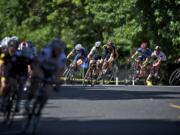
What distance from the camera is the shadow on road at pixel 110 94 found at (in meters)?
25.1

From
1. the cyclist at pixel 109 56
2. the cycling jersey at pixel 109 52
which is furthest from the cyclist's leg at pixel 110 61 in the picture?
the cycling jersey at pixel 109 52

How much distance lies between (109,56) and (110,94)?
6.17 m

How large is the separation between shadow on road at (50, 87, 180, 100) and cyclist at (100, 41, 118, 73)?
3.40 meters

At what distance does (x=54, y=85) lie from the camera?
49.8 feet

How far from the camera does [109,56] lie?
107ft

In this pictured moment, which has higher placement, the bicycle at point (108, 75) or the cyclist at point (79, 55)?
the cyclist at point (79, 55)

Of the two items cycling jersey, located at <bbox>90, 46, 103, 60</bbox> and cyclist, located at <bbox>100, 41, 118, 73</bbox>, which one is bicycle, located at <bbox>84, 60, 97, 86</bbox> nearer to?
cycling jersey, located at <bbox>90, 46, 103, 60</bbox>

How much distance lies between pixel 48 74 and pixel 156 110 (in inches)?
236

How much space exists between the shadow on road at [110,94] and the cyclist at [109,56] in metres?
3.40

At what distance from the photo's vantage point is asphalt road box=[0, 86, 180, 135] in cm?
1645

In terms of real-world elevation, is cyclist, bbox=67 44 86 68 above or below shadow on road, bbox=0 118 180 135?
above

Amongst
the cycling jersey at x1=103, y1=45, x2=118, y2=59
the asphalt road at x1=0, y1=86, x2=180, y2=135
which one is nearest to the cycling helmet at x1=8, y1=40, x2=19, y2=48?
the asphalt road at x1=0, y1=86, x2=180, y2=135

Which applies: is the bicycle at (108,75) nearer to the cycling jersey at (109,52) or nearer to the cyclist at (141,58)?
the cycling jersey at (109,52)

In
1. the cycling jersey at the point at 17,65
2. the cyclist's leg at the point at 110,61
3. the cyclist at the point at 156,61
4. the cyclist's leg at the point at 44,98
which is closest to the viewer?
the cyclist's leg at the point at 44,98
